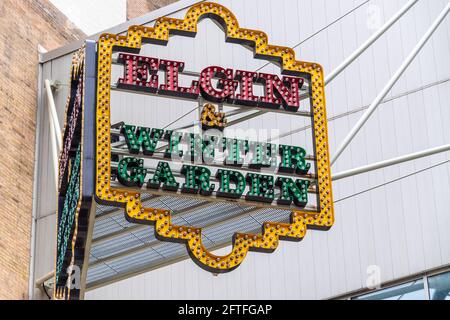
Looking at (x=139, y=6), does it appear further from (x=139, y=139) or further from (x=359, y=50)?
(x=139, y=139)

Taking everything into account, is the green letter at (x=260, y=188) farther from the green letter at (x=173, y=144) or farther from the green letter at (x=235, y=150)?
the green letter at (x=173, y=144)

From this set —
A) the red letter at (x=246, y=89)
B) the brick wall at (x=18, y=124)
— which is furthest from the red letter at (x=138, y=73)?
the brick wall at (x=18, y=124)

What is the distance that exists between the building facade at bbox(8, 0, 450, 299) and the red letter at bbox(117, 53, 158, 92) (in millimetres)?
3831

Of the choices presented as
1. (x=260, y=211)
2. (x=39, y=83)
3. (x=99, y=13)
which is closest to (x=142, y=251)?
(x=260, y=211)

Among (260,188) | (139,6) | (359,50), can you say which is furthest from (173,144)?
(139,6)

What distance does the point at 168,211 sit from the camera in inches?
1120

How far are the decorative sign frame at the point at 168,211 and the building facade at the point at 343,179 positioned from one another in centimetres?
336

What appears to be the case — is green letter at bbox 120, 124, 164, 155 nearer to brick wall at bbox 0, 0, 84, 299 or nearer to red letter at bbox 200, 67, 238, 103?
red letter at bbox 200, 67, 238, 103

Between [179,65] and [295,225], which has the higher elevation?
[179,65]

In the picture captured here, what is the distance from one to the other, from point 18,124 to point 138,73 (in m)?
11.5

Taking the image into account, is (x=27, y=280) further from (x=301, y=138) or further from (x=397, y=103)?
(x=397, y=103)

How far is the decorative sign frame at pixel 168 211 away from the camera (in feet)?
93.1

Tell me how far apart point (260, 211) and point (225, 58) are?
1032cm

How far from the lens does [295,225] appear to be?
1158 inches
